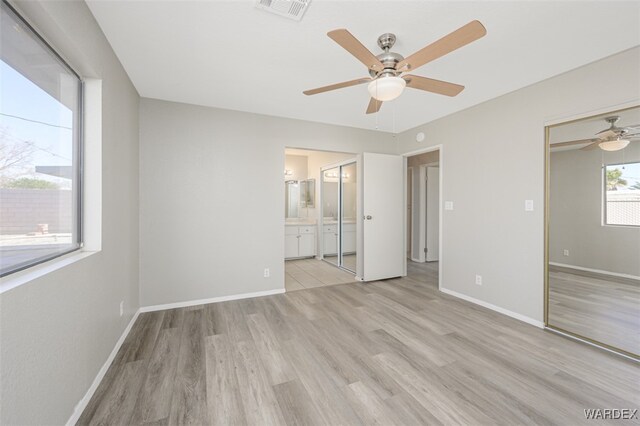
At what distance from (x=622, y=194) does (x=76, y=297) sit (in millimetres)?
4212

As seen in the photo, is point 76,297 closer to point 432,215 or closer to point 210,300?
point 210,300

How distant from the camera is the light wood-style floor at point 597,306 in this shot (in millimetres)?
2223

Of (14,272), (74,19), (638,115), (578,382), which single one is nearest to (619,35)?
(638,115)

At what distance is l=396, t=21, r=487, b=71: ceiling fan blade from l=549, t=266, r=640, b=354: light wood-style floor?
2.45m

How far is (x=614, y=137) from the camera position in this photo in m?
2.24

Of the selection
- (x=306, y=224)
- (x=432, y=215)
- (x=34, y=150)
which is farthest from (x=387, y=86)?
(x=432, y=215)

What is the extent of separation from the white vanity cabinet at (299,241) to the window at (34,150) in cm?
422

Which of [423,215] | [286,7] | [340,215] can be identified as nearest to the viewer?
[286,7]

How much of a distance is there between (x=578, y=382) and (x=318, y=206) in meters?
4.85

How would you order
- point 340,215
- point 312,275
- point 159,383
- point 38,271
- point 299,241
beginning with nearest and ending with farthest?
point 38,271 → point 159,383 → point 312,275 → point 340,215 → point 299,241

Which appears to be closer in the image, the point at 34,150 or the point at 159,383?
the point at 34,150

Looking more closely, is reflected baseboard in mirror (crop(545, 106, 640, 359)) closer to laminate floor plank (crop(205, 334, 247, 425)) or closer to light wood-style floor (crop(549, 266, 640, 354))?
light wood-style floor (crop(549, 266, 640, 354))

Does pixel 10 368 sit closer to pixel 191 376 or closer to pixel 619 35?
pixel 191 376

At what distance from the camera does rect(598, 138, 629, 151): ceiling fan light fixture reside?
2203 mm
